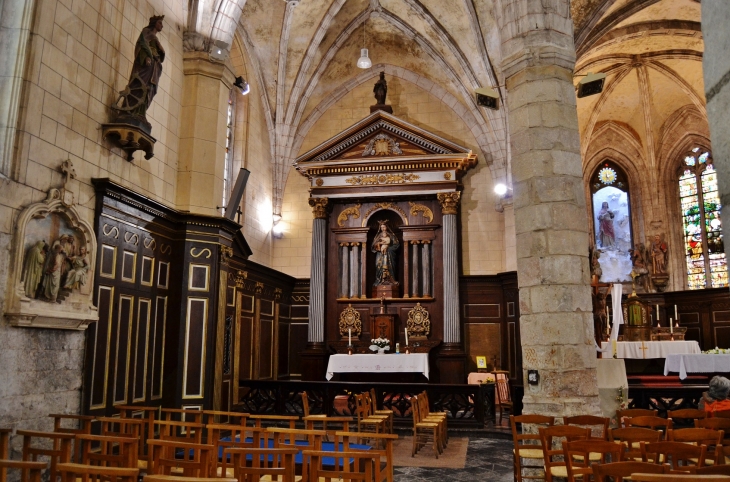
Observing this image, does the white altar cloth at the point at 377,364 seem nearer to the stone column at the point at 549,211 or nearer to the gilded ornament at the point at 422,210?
the gilded ornament at the point at 422,210

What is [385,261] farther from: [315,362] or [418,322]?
[315,362]

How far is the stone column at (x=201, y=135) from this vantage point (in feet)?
35.1

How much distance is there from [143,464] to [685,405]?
8.57 meters

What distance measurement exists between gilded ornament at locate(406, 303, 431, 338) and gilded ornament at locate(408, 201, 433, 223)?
234 centimetres

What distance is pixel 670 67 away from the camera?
19.1m

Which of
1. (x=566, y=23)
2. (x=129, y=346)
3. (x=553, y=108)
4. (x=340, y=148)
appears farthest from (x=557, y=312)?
(x=340, y=148)

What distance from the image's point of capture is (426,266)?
16.3 metres

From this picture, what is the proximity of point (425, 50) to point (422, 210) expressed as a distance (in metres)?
4.35

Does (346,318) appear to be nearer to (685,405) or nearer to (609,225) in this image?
(685,405)

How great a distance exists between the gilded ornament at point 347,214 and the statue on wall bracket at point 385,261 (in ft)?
2.33

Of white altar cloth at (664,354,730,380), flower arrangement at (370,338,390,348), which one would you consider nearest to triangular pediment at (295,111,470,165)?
flower arrangement at (370,338,390,348)

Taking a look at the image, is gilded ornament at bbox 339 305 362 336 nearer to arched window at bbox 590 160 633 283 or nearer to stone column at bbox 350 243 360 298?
stone column at bbox 350 243 360 298

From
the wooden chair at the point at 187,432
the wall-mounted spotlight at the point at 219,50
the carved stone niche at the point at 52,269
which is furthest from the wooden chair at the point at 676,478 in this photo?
the wall-mounted spotlight at the point at 219,50

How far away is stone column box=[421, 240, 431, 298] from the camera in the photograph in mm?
16156
